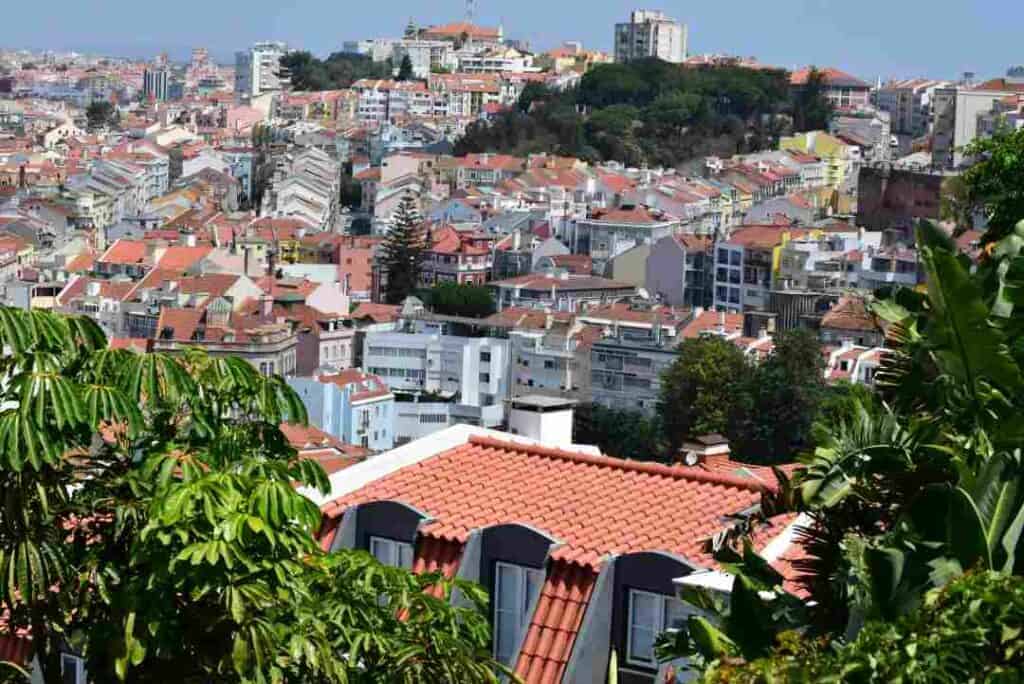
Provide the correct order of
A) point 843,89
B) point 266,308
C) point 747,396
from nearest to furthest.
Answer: point 747,396
point 266,308
point 843,89

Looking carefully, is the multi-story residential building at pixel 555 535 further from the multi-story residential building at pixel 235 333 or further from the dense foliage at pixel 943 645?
the multi-story residential building at pixel 235 333

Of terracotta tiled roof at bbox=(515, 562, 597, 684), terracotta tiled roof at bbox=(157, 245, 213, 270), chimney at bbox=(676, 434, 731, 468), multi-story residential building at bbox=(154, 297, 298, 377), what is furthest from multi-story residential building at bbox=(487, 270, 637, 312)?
terracotta tiled roof at bbox=(515, 562, 597, 684)

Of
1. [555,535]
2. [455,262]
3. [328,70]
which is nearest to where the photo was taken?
[555,535]

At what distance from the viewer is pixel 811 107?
102 meters

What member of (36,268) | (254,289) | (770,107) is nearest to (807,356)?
(254,289)

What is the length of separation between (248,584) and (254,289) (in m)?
46.4

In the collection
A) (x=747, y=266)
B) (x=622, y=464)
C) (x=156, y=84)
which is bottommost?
(x=747, y=266)

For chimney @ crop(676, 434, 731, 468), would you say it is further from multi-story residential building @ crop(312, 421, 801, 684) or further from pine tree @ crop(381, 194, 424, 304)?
pine tree @ crop(381, 194, 424, 304)

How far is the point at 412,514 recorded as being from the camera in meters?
7.36

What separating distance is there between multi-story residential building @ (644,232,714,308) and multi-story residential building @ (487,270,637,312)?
7.94 ft

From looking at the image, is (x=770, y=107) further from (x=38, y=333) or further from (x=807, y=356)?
(x=38, y=333)

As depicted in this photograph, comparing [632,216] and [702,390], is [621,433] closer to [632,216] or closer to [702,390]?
[702,390]

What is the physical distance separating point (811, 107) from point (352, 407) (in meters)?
63.3

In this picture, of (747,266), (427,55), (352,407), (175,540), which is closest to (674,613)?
(175,540)
